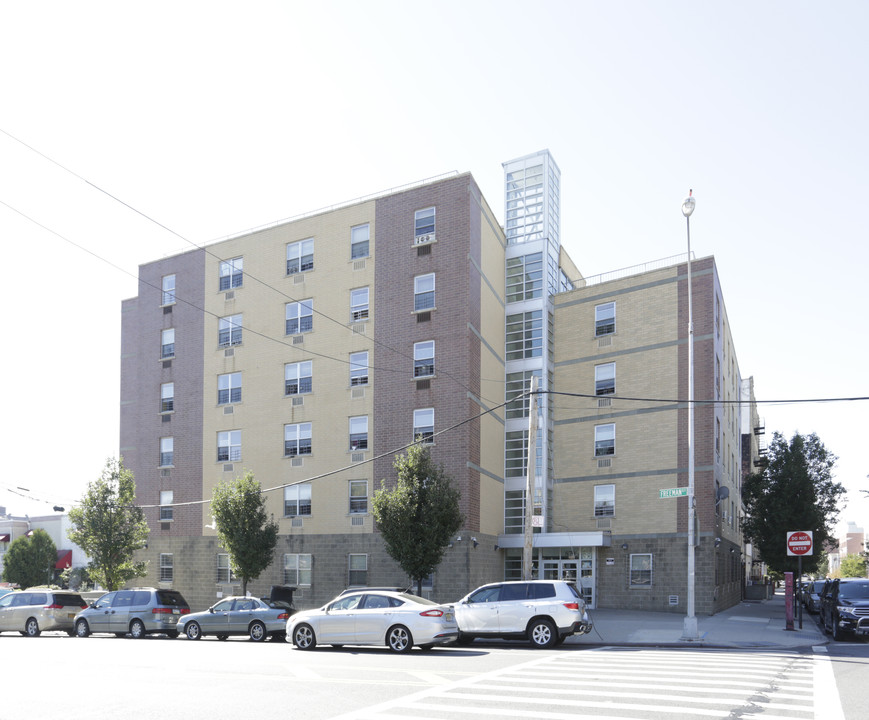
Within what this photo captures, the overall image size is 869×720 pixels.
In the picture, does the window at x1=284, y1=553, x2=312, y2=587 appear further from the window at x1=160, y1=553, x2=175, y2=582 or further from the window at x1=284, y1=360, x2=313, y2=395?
the window at x1=284, y1=360, x2=313, y2=395

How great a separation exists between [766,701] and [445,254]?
25.3 m

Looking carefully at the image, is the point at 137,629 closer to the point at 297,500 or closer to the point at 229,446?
the point at 297,500

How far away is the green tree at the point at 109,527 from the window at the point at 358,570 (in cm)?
1021

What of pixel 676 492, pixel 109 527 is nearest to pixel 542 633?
pixel 676 492

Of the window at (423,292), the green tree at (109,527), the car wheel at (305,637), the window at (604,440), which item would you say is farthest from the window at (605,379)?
the green tree at (109,527)

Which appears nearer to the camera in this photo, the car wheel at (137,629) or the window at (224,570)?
the car wheel at (137,629)

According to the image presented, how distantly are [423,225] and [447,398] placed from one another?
26.0 feet

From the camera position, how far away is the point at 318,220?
124ft

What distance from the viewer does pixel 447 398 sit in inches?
1293

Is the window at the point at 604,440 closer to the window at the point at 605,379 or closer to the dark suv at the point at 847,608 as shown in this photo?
the window at the point at 605,379

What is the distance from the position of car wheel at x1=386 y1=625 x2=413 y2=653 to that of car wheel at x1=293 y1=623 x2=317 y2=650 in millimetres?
2306

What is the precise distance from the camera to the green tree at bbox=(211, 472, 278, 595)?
3119 centimetres

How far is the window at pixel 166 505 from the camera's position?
130 feet

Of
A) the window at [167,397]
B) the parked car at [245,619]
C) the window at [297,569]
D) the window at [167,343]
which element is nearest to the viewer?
the parked car at [245,619]
